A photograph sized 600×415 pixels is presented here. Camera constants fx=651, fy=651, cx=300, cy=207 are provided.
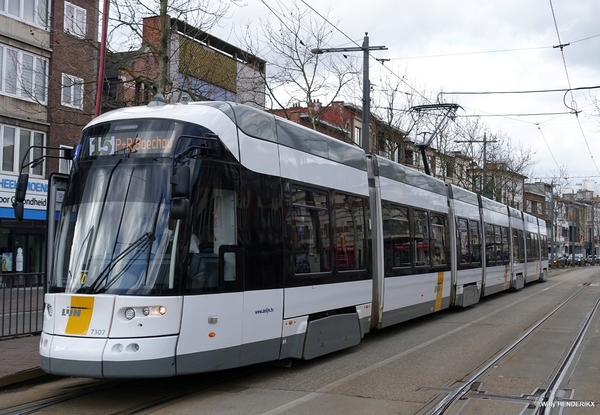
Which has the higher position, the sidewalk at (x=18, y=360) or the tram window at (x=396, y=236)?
the tram window at (x=396, y=236)

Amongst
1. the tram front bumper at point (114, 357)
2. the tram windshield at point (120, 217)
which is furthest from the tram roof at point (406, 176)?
the tram front bumper at point (114, 357)

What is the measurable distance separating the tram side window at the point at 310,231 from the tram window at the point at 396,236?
8.15 feet

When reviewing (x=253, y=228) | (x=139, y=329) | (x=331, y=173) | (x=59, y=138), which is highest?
(x=59, y=138)

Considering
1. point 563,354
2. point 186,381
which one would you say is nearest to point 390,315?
point 563,354

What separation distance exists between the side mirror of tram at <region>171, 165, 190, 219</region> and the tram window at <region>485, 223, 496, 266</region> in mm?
14942

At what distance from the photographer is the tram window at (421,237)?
1367 cm

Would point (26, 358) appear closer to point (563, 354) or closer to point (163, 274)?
point (163, 274)

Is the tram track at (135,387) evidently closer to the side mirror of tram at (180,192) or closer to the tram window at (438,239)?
the side mirror of tram at (180,192)

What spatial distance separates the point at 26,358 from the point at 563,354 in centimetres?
839

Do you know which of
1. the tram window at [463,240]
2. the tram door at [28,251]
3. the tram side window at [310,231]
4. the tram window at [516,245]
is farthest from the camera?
the tram window at [516,245]

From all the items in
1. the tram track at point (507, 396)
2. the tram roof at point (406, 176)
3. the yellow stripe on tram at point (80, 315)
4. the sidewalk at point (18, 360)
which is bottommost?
the tram track at point (507, 396)

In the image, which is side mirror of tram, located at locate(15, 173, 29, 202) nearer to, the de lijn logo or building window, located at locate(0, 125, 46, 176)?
the de lijn logo

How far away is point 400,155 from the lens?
39281 millimetres

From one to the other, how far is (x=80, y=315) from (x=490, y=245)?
1608cm
